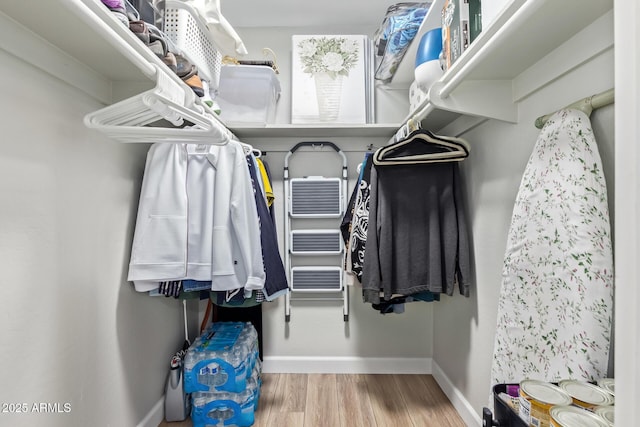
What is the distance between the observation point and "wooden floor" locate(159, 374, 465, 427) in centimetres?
163

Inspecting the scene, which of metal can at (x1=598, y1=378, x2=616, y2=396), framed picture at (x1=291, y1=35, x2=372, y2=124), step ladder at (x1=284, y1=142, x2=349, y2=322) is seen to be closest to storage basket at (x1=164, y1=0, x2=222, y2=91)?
framed picture at (x1=291, y1=35, x2=372, y2=124)

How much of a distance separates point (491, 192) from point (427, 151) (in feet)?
1.13

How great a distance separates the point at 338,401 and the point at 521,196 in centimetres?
153

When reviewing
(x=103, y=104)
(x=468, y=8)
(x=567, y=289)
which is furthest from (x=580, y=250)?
(x=103, y=104)

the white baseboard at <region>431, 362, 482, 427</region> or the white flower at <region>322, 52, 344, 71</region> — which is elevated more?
the white flower at <region>322, 52, 344, 71</region>

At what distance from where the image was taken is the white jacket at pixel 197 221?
4.05 ft

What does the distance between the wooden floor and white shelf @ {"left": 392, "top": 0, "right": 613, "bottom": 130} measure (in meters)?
1.59

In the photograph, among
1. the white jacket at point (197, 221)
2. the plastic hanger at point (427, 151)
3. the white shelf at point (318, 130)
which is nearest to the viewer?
the white jacket at point (197, 221)

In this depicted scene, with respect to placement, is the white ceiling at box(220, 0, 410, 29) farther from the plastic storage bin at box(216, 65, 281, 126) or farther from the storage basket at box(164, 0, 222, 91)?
the storage basket at box(164, 0, 222, 91)

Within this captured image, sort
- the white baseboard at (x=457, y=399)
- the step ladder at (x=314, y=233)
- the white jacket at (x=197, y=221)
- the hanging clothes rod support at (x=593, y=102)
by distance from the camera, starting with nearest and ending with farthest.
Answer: the hanging clothes rod support at (x=593, y=102) < the white jacket at (x=197, y=221) < the white baseboard at (x=457, y=399) < the step ladder at (x=314, y=233)

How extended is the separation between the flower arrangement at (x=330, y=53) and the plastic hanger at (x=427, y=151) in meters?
0.79

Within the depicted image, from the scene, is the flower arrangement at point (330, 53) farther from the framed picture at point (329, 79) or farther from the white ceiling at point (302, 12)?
the white ceiling at point (302, 12)

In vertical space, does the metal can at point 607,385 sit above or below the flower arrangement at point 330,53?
below

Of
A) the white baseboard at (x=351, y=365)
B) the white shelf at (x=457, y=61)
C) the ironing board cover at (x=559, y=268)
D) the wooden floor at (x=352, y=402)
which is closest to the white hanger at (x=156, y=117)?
the white shelf at (x=457, y=61)
